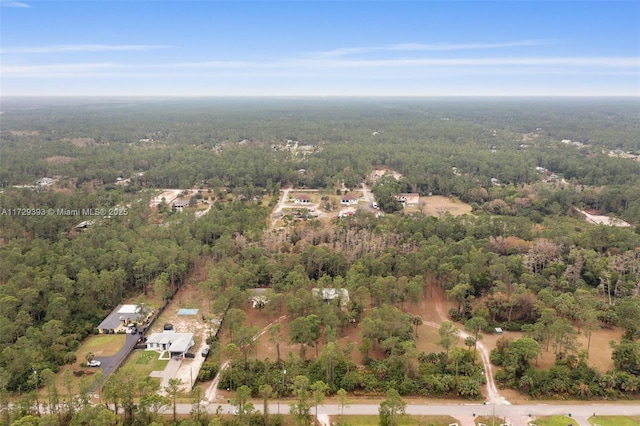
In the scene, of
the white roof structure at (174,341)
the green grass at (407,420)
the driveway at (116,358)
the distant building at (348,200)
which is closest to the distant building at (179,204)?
the distant building at (348,200)

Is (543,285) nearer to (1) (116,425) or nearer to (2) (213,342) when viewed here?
(2) (213,342)

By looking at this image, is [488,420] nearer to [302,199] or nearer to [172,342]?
[172,342]

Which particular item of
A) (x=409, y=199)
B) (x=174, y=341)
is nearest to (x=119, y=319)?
(x=174, y=341)

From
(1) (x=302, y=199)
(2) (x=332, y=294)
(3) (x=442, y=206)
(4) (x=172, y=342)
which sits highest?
(1) (x=302, y=199)

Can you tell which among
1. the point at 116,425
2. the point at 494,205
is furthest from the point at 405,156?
the point at 116,425

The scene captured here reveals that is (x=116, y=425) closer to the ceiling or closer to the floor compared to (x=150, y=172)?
closer to the floor

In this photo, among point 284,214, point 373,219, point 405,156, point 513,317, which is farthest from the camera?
point 405,156
